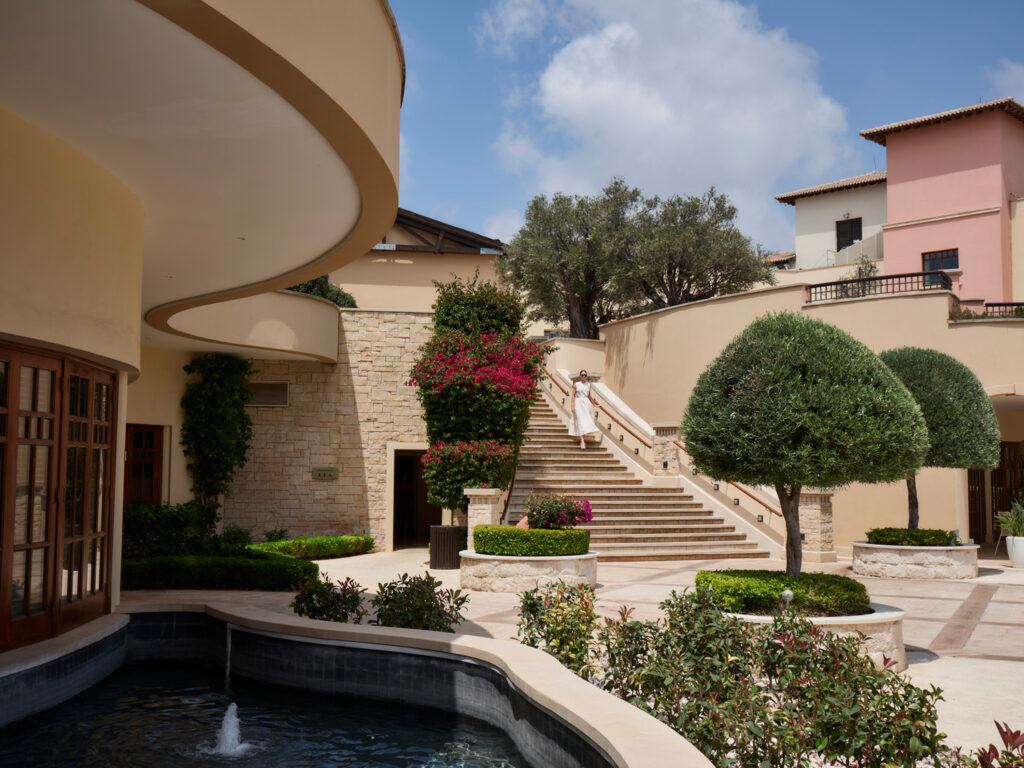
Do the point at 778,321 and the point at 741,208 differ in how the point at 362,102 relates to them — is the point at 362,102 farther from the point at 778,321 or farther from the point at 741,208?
the point at 741,208

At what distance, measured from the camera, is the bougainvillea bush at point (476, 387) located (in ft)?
49.9

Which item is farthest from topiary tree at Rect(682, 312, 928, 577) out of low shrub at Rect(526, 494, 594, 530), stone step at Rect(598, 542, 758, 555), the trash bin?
stone step at Rect(598, 542, 758, 555)

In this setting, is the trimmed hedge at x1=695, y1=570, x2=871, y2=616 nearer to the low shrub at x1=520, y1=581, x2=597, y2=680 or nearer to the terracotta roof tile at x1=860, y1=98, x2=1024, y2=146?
the low shrub at x1=520, y1=581, x2=597, y2=680

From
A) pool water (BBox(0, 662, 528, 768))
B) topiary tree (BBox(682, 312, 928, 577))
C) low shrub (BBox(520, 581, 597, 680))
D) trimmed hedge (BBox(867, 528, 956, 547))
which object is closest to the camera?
pool water (BBox(0, 662, 528, 768))

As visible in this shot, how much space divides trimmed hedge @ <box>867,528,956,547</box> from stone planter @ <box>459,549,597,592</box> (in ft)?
17.7

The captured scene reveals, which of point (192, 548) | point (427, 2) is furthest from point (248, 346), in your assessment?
point (427, 2)

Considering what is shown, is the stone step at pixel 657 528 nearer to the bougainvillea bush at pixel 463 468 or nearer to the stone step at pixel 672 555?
the stone step at pixel 672 555

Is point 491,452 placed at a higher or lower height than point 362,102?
lower

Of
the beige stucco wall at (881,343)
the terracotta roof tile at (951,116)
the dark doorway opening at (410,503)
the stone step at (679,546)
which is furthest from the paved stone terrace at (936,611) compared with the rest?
the terracotta roof tile at (951,116)

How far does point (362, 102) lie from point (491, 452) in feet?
32.9

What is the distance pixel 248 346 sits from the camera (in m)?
15.6

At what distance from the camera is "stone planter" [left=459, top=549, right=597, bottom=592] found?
11.5 meters

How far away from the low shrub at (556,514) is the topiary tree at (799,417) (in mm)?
4153

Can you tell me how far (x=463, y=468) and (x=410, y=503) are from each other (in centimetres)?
827
